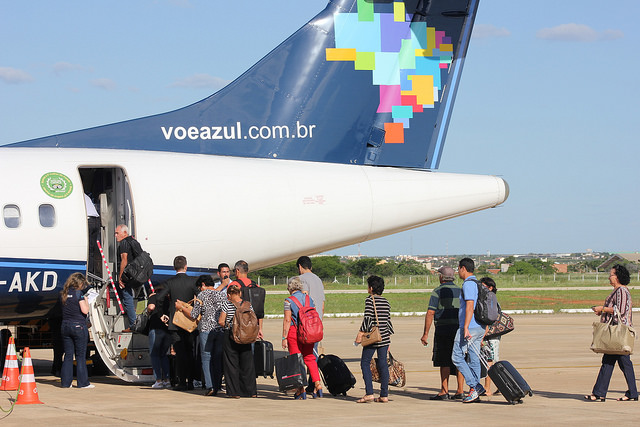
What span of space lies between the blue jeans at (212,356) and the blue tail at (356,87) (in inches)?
169

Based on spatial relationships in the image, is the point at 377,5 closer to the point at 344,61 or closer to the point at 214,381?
the point at 344,61

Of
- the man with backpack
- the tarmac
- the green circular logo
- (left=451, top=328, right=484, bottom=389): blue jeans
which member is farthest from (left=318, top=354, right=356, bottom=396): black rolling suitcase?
the green circular logo

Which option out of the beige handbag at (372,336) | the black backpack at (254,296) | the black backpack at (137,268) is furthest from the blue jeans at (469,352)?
the black backpack at (137,268)

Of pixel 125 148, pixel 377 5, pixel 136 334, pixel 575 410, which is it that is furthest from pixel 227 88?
pixel 575 410

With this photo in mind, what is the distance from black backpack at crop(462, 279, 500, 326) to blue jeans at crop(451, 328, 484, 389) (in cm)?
16

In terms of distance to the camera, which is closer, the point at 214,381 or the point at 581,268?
the point at 214,381

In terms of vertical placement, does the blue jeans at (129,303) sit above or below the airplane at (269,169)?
below

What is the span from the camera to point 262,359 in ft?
41.0

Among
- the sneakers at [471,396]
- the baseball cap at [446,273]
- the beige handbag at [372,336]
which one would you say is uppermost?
the baseball cap at [446,273]

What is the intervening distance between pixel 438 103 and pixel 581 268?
13116 centimetres

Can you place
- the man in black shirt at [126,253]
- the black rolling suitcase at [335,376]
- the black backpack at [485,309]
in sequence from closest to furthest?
1. the black backpack at [485,309]
2. the black rolling suitcase at [335,376]
3. the man in black shirt at [126,253]

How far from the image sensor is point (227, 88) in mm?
15789

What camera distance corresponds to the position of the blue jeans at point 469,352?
11.5 meters

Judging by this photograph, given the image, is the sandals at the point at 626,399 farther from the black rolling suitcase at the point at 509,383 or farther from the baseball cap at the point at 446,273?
the baseball cap at the point at 446,273
